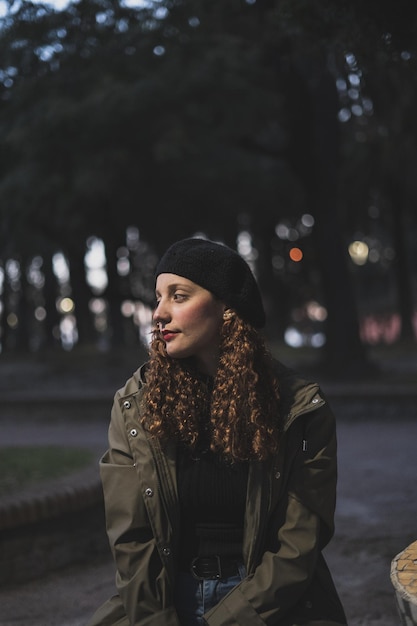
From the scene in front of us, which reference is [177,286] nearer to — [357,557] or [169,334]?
Answer: [169,334]

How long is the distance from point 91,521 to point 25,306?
30.3 meters

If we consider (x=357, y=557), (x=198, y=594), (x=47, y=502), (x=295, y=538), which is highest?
(x=295, y=538)

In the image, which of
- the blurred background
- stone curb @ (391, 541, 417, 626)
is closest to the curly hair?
stone curb @ (391, 541, 417, 626)

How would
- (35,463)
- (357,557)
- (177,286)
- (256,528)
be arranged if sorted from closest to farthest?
(256,528) < (177,286) < (357,557) < (35,463)

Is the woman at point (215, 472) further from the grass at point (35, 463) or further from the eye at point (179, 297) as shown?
the grass at point (35, 463)

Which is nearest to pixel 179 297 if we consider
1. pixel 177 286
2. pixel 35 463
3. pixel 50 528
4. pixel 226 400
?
pixel 177 286

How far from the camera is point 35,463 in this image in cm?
809

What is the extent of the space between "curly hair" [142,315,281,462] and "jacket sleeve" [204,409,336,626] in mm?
109

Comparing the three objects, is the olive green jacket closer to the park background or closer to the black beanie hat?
the black beanie hat

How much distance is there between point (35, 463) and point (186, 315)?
17.6 feet

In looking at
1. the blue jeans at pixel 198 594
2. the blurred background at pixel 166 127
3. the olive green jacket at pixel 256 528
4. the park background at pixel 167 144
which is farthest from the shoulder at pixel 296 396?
the blurred background at pixel 166 127

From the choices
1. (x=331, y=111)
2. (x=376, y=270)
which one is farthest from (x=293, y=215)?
(x=376, y=270)

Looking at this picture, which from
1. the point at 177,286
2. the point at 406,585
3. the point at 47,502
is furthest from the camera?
the point at 47,502

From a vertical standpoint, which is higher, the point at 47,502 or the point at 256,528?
the point at 256,528
